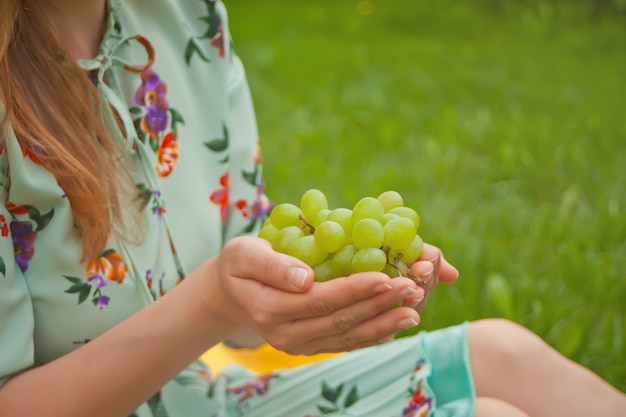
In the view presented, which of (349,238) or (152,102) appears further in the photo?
(152,102)

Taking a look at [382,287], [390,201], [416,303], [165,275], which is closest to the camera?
[382,287]

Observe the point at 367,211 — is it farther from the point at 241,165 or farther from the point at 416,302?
the point at 241,165

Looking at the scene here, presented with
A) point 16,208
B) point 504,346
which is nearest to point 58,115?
point 16,208

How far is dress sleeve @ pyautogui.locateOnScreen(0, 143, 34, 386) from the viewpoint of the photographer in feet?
4.02

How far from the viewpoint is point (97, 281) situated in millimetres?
1347

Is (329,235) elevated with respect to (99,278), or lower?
elevated

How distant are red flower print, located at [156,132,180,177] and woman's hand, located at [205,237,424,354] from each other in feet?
1.16

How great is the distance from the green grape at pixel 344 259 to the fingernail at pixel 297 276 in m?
0.09

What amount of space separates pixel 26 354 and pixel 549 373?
3.03ft

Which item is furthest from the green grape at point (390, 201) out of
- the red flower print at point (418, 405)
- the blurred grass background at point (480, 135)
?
the blurred grass background at point (480, 135)

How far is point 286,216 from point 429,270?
23 cm

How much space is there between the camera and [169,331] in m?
1.26

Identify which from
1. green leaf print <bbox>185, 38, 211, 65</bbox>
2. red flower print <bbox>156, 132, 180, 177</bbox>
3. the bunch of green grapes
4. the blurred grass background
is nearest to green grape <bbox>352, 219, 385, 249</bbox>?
the bunch of green grapes

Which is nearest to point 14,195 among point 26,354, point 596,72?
point 26,354
